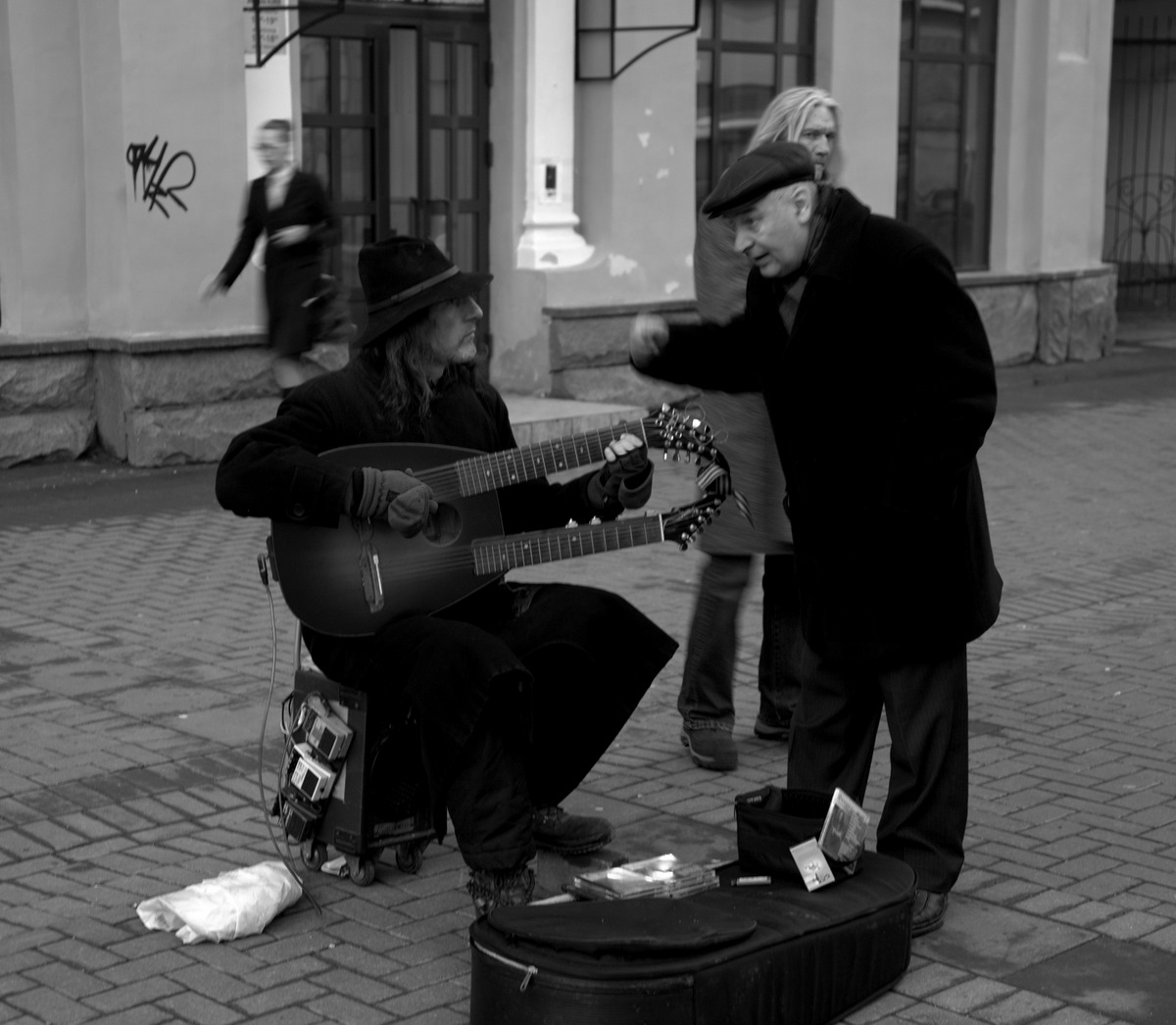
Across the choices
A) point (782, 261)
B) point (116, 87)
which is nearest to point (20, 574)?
point (116, 87)

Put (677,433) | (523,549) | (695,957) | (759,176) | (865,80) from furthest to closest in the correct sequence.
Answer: (865,80), (523,549), (677,433), (759,176), (695,957)

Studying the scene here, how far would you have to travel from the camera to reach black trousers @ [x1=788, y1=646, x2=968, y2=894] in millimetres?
4000

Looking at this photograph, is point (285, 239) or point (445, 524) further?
point (285, 239)

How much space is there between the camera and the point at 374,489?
407cm

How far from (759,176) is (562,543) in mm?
946

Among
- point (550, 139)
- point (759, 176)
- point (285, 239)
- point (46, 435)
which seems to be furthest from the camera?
point (550, 139)

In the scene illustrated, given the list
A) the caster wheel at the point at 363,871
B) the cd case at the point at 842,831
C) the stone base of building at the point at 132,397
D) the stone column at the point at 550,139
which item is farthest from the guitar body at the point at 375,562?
the stone column at the point at 550,139

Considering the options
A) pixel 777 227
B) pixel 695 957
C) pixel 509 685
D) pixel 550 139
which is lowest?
pixel 695 957

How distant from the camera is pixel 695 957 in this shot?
134 inches

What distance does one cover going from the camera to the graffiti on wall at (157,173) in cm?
993

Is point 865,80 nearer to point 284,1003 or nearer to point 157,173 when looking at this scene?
point 157,173

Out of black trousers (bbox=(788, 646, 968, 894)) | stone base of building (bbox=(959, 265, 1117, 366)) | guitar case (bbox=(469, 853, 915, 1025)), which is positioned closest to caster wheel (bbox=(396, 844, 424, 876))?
guitar case (bbox=(469, 853, 915, 1025))

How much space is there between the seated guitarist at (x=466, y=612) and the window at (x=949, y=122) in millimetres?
10771

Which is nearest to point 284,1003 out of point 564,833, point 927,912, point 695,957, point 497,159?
point 695,957
